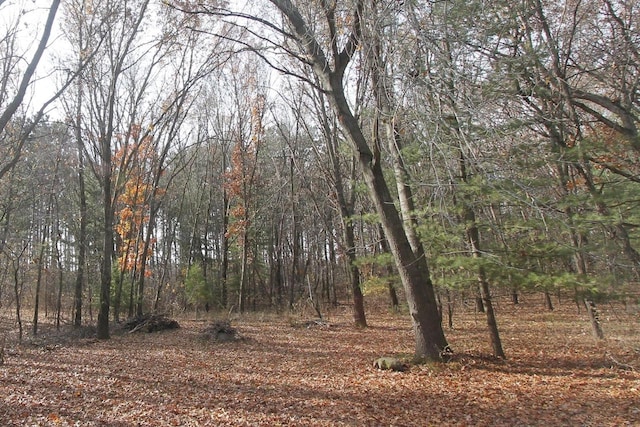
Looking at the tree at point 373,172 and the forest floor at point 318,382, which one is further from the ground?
the tree at point 373,172

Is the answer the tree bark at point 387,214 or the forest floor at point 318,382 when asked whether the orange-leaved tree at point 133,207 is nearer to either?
the forest floor at point 318,382

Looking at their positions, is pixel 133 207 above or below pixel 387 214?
above

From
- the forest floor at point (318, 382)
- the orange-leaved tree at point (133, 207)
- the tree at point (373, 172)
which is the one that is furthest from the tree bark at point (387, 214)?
the orange-leaved tree at point (133, 207)

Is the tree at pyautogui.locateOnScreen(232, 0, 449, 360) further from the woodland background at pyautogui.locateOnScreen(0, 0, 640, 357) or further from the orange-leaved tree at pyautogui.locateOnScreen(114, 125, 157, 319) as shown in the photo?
the orange-leaved tree at pyautogui.locateOnScreen(114, 125, 157, 319)

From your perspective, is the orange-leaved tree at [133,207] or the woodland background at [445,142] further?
the orange-leaved tree at [133,207]

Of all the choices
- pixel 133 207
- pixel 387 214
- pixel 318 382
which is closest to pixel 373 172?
pixel 387 214

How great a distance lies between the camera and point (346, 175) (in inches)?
576

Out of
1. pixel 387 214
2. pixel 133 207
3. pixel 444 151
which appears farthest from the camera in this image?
pixel 133 207

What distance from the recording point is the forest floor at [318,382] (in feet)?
14.9

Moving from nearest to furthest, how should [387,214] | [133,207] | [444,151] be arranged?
1. [444,151]
2. [387,214]
3. [133,207]

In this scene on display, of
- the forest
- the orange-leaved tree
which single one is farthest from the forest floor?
the orange-leaved tree

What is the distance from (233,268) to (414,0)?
22197 millimetres

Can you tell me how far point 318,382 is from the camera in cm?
604

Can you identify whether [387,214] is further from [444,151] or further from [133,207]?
[133,207]
